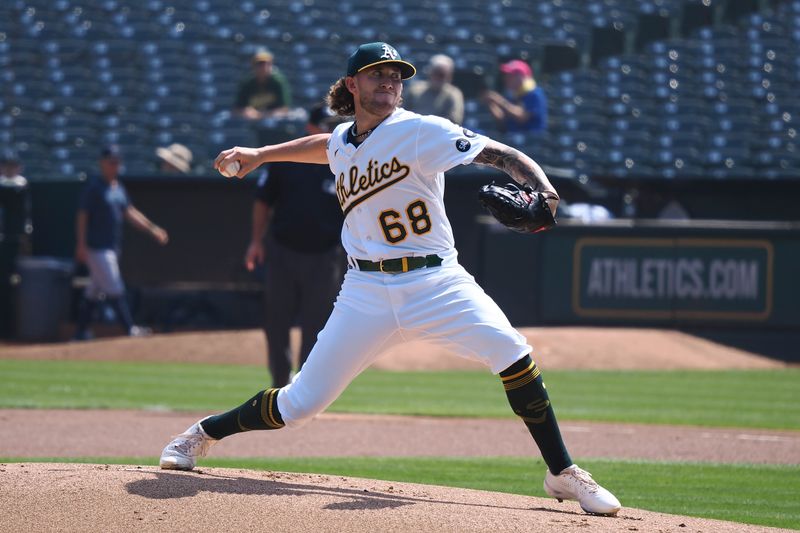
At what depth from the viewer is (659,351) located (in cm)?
1434

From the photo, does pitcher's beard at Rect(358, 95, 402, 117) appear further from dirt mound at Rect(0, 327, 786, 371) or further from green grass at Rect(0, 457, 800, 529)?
dirt mound at Rect(0, 327, 786, 371)

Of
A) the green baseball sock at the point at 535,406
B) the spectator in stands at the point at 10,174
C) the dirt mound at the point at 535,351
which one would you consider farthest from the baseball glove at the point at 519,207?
the spectator in stands at the point at 10,174

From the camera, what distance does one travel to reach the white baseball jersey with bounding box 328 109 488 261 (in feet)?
16.0

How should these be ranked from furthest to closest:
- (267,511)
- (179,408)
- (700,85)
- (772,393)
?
1. (700,85)
2. (772,393)
3. (179,408)
4. (267,511)

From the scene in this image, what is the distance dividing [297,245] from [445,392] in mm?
3105

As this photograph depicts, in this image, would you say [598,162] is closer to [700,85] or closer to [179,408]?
[700,85]

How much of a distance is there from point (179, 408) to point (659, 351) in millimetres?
6699

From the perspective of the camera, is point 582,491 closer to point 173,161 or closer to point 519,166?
point 519,166

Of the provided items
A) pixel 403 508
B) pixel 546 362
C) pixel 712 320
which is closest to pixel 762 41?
pixel 712 320

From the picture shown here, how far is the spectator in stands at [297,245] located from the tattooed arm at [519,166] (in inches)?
158

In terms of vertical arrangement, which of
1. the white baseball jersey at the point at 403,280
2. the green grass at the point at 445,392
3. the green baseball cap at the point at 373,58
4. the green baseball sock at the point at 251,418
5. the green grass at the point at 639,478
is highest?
the green baseball cap at the point at 373,58

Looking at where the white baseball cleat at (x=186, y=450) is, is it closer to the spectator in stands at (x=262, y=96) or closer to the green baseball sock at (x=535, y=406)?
the green baseball sock at (x=535, y=406)

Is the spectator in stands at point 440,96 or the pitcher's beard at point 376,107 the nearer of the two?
the pitcher's beard at point 376,107

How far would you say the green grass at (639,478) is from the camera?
5.86 m
